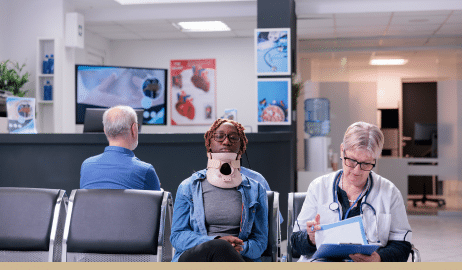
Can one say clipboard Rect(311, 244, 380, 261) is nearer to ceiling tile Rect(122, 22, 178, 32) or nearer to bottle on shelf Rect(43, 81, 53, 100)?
bottle on shelf Rect(43, 81, 53, 100)

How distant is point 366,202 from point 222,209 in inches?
23.9

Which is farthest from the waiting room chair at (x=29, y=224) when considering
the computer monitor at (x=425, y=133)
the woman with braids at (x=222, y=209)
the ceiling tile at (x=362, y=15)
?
the computer monitor at (x=425, y=133)

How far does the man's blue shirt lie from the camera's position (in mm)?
2650

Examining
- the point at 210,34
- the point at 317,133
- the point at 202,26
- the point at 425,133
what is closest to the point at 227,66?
the point at 210,34

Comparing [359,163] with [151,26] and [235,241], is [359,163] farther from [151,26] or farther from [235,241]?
[151,26]

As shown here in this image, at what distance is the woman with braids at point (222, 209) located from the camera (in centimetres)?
212

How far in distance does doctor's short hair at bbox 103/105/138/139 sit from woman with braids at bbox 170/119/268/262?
767 mm

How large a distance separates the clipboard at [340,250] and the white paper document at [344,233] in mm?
24

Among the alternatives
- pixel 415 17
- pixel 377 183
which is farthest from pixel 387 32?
pixel 377 183

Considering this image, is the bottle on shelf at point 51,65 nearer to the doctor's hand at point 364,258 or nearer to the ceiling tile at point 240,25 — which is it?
the ceiling tile at point 240,25

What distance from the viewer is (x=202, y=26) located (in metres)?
8.02

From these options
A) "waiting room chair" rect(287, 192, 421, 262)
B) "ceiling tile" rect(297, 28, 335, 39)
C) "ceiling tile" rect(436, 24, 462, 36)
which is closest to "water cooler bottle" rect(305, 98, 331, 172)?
"ceiling tile" rect(297, 28, 335, 39)

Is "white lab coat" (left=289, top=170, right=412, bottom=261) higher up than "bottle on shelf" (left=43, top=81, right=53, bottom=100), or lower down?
lower down

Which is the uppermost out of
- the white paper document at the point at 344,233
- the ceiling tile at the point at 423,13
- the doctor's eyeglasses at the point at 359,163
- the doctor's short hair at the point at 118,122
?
the ceiling tile at the point at 423,13
